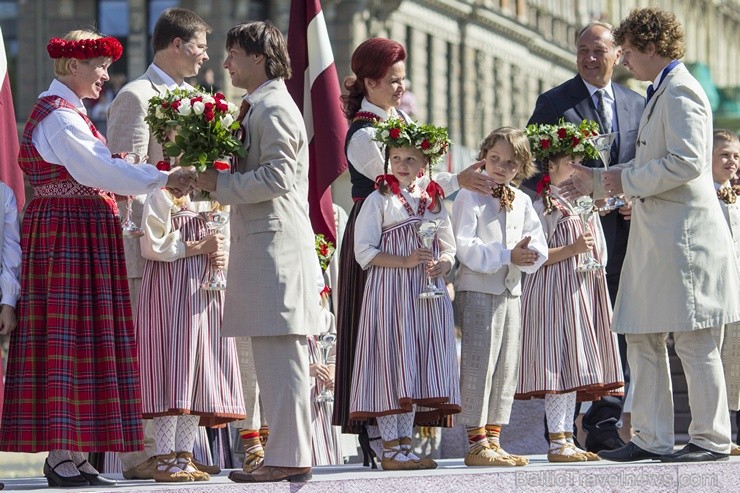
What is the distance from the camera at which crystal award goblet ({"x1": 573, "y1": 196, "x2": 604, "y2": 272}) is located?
10.4m

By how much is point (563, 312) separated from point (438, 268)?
96cm

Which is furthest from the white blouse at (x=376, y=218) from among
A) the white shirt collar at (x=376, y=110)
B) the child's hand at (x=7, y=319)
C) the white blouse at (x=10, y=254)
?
the child's hand at (x=7, y=319)

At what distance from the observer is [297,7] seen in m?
12.0

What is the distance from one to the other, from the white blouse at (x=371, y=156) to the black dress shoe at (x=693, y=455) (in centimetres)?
174

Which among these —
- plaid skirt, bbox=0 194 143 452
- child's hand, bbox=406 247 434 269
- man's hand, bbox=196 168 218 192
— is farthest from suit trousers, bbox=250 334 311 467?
child's hand, bbox=406 247 434 269

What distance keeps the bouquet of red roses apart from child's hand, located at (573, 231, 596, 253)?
7.62 feet

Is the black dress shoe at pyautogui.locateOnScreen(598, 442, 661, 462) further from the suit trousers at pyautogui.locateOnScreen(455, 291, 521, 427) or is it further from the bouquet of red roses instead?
the bouquet of red roses

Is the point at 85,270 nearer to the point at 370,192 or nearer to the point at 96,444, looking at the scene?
the point at 96,444

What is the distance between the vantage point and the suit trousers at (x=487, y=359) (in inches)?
395

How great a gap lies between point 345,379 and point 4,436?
6.60ft

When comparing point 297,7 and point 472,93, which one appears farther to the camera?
point 472,93

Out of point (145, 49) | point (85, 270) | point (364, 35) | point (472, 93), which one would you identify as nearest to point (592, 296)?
point (85, 270)

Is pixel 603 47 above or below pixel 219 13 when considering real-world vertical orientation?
below

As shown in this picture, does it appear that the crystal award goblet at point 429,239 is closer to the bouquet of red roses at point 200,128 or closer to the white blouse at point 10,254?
the bouquet of red roses at point 200,128
